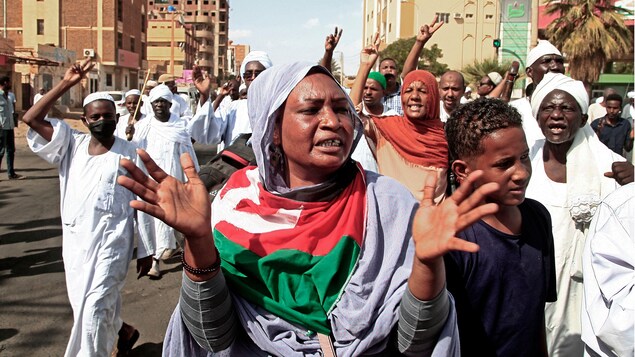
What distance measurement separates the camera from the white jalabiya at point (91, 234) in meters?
4.12

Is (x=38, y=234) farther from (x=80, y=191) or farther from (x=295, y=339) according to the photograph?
(x=295, y=339)

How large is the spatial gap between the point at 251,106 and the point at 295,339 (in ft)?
2.91

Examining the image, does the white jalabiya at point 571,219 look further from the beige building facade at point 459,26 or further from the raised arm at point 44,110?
the beige building facade at point 459,26

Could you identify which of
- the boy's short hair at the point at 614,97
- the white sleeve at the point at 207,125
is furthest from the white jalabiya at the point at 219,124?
the boy's short hair at the point at 614,97

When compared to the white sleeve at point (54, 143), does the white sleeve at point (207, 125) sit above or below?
above

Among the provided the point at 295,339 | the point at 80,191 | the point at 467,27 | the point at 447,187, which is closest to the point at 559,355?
the point at 447,187

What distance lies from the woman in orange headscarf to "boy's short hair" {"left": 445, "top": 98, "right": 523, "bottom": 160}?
1.49 meters

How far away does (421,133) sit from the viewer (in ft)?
14.0

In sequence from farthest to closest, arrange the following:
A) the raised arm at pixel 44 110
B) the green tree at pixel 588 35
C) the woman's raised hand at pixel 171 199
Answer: the green tree at pixel 588 35
the raised arm at pixel 44 110
the woman's raised hand at pixel 171 199

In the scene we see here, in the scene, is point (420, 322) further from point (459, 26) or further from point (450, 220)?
point (459, 26)

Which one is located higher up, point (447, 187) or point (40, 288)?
point (447, 187)

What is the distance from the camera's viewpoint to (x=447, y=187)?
13.0ft

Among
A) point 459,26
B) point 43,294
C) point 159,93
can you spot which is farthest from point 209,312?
point 459,26

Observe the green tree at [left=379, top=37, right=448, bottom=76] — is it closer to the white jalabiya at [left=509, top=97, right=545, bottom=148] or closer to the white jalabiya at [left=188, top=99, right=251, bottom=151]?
the white jalabiya at [left=188, top=99, right=251, bottom=151]
